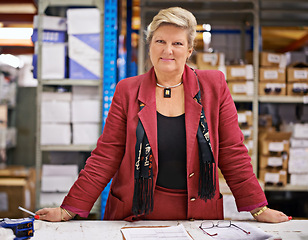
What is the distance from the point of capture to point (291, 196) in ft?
13.2

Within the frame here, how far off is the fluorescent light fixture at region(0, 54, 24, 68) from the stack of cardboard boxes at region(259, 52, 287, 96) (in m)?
4.46

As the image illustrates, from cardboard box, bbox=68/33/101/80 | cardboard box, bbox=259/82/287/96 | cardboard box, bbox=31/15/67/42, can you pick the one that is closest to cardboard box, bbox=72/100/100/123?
cardboard box, bbox=68/33/101/80

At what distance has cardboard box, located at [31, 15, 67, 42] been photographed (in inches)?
113

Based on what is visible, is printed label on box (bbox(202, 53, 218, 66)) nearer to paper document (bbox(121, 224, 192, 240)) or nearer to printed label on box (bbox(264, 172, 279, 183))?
printed label on box (bbox(264, 172, 279, 183))

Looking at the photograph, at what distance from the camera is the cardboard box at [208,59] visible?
3.21 m

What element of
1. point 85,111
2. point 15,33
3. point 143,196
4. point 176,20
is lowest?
point 143,196

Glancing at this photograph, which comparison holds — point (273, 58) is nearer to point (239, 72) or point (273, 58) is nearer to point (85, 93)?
point (239, 72)

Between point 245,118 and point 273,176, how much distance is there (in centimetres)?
63

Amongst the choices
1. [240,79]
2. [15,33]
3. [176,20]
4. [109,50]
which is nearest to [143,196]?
[176,20]

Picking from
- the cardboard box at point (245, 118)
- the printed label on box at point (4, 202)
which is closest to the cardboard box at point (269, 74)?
the cardboard box at point (245, 118)

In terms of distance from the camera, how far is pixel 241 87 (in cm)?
321

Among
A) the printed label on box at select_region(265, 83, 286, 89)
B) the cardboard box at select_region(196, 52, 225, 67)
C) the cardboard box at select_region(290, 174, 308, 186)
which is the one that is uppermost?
the cardboard box at select_region(196, 52, 225, 67)

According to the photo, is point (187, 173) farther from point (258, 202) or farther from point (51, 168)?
point (51, 168)

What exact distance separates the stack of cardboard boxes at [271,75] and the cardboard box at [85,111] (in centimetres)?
157
